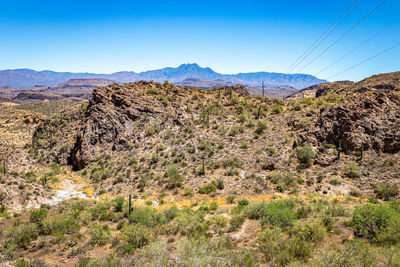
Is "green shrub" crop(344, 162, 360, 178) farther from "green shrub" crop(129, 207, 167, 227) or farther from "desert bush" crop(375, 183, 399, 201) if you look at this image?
"green shrub" crop(129, 207, 167, 227)

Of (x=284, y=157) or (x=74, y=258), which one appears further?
(x=284, y=157)

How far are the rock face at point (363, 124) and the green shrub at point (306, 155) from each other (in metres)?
2.16

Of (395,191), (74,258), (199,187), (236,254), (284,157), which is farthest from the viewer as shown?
(284,157)

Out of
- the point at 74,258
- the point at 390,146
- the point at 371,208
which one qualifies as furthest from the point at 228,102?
the point at 74,258

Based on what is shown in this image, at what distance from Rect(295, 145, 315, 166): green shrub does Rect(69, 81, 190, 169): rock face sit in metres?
17.7

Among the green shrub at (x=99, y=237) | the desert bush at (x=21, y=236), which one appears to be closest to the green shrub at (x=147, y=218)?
the green shrub at (x=99, y=237)

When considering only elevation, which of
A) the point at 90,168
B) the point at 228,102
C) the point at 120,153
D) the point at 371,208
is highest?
the point at 228,102

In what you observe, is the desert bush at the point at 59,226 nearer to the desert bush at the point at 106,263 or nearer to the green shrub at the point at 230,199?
the desert bush at the point at 106,263

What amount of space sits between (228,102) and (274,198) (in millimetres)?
24545

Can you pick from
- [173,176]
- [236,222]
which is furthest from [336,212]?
[173,176]

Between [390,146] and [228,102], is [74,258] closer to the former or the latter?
[390,146]

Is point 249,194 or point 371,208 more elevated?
point 371,208

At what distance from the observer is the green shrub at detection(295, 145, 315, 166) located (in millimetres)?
21597

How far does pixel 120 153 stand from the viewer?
1152 inches
